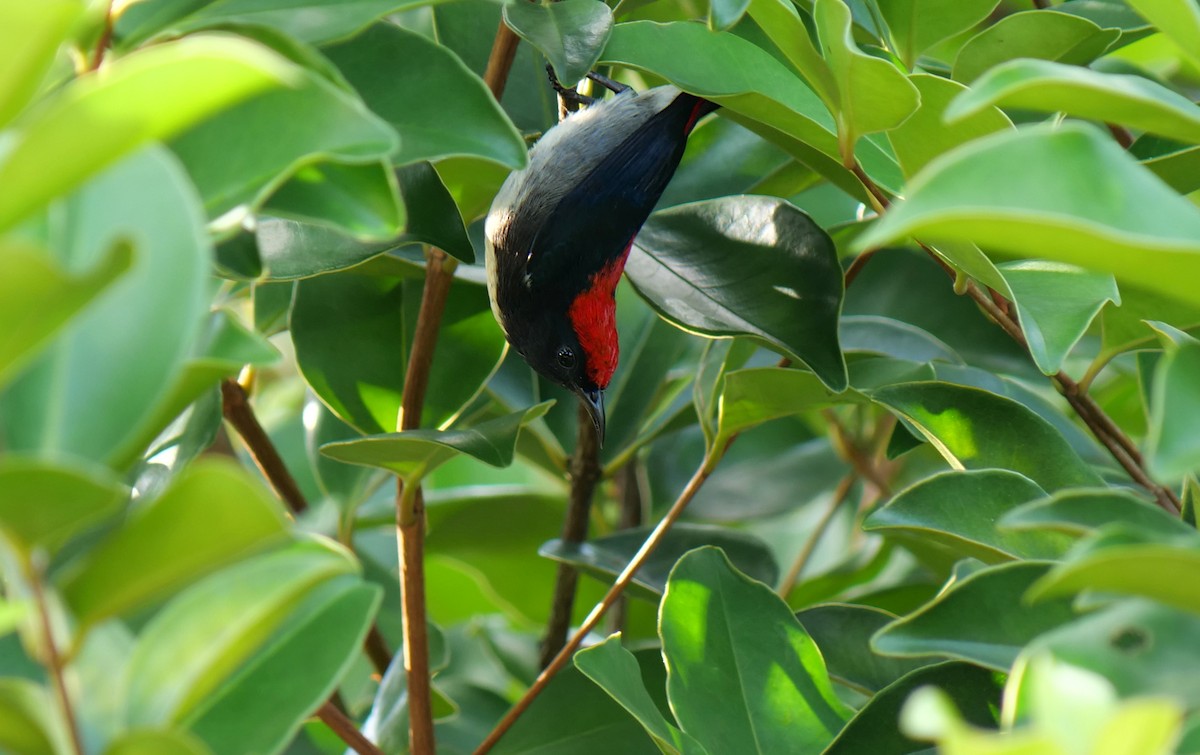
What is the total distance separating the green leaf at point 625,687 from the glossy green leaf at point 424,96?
348 mm

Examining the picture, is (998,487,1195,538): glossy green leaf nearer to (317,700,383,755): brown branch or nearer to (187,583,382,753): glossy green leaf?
(187,583,382,753): glossy green leaf

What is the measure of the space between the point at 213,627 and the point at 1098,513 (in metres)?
0.43

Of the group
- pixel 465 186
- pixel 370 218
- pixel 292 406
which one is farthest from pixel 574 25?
pixel 292 406

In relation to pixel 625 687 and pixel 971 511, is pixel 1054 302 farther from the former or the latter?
pixel 625 687

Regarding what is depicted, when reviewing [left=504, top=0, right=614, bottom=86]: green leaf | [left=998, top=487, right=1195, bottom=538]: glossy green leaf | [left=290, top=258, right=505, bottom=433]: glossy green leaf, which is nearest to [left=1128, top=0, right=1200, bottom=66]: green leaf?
[left=998, top=487, right=1195, bottom=538]: glossy green leaf

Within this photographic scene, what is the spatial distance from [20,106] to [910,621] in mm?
547

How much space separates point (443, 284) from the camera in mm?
1089

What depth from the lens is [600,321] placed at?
1.67 m

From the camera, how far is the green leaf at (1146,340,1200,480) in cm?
47

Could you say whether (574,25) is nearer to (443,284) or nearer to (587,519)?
(443,284)

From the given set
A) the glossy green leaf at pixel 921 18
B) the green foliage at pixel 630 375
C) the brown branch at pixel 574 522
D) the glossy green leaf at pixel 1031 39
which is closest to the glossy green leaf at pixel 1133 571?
the green foliage at pixel 630 375

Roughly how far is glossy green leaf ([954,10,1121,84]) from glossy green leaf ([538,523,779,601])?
1.84 ft

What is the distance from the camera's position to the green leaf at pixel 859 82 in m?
0.78

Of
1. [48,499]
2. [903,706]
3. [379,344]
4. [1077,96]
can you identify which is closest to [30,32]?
[48,499]
